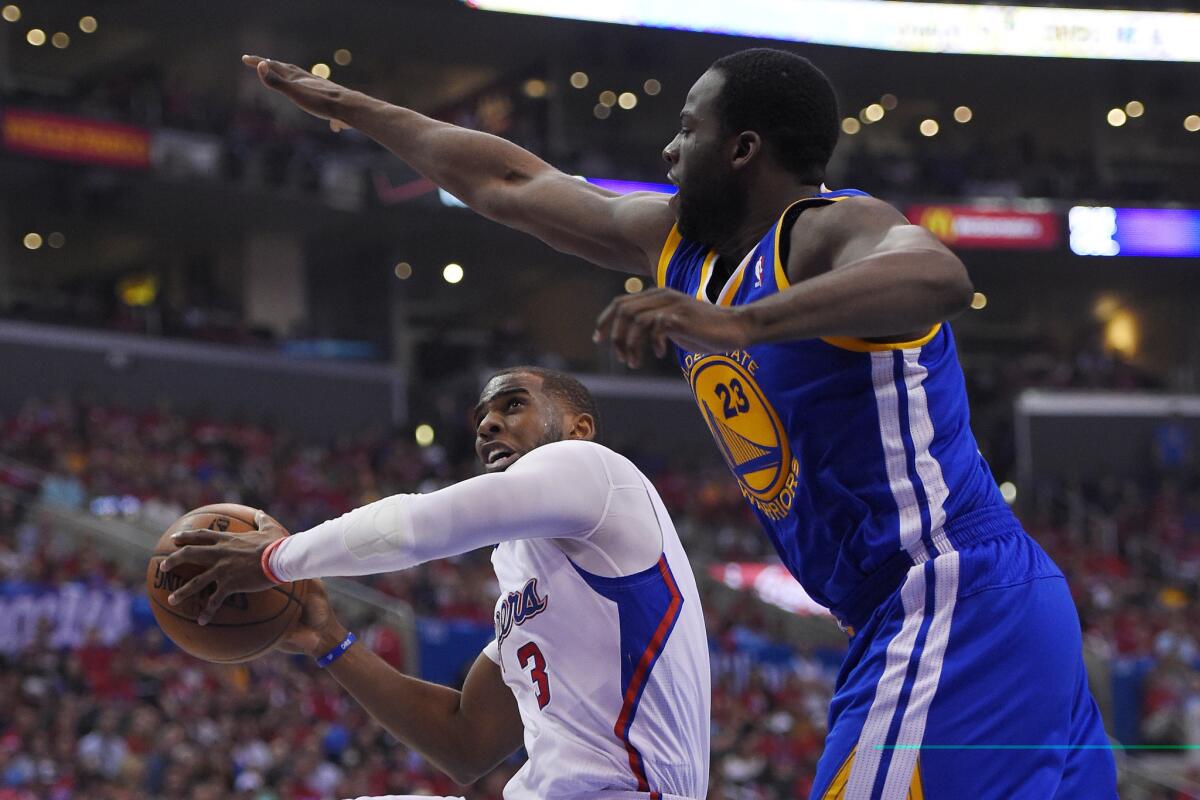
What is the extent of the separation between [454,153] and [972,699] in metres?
1.82

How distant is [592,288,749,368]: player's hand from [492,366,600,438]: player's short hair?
1172 mm

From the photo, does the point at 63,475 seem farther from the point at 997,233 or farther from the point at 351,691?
the point at 997,233

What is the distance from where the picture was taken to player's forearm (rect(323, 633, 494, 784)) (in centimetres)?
352

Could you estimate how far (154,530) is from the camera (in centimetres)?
1558

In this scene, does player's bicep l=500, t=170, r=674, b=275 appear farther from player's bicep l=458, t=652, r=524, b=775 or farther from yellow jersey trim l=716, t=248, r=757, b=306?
player's bicep l=458, t=652, r=524, b=775

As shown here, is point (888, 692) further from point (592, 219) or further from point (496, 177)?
point (496, 177)

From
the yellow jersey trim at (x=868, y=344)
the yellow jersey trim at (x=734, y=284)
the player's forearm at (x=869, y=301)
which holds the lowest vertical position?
the yellow jersey trim at (x=734, y=284)

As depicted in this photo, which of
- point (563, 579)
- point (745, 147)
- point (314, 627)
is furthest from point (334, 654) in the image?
point (745, 147)

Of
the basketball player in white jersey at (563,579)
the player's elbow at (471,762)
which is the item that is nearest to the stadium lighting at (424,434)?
the player's elbow at (471,762)

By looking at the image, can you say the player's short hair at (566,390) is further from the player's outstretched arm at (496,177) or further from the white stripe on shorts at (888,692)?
the white stripe on shorts at (888,692)

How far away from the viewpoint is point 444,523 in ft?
9.05

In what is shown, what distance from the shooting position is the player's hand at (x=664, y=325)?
2.15 m

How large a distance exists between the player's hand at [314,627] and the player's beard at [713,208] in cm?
125

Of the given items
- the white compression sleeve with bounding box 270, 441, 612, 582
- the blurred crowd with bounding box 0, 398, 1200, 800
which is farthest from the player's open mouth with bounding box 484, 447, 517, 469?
the blurred crowd with bounding box 0, 398, 1200, 800
